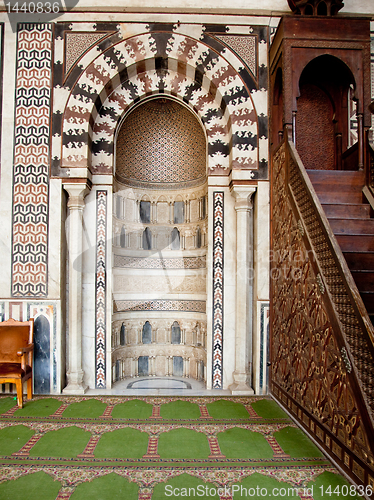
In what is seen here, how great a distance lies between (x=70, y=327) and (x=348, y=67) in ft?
13.9

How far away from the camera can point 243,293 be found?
4.44 metres

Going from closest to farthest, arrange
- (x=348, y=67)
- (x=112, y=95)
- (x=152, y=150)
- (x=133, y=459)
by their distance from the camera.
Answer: (x=133, y=459)
(x=348, y=67)
(x=112, y=95)
(x=152, y=150)

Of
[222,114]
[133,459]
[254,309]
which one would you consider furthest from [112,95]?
[133,459]

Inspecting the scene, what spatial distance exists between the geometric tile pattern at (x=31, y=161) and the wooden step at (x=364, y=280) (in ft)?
10.9

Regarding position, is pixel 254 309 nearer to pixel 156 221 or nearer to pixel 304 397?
pixel 304 397

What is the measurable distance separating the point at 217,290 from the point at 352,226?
5.66ft

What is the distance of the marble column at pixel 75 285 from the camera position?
4.37 metres

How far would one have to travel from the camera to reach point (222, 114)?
473 centimetres

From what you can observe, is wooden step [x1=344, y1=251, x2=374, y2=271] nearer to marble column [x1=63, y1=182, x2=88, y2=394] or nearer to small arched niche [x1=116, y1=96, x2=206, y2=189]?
small arched niche [x1=116, y1=96, x2=206, y2=189]

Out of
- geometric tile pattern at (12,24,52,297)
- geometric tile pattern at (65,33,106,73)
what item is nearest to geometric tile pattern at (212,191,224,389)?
geometric tile pattern at (12,24,52,297)

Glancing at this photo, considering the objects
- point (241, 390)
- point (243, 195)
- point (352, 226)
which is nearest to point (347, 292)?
point (352, 226)

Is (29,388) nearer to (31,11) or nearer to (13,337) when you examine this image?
(13,337)

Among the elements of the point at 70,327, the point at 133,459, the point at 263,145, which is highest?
the point at 263,145

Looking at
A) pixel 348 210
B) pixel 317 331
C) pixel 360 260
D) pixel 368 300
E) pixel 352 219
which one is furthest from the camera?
pixel 348 210
